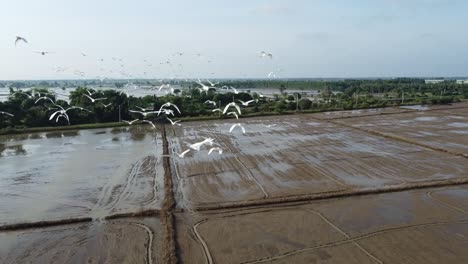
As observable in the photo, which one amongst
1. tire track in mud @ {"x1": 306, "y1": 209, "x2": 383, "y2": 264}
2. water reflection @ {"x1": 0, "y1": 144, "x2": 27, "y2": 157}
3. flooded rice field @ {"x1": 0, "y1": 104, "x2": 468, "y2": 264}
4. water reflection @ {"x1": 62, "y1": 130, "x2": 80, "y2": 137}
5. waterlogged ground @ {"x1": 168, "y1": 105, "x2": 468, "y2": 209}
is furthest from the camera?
water reflection @ {"x1": 62, "y1": 130, "x2": 80, "y2": 137}

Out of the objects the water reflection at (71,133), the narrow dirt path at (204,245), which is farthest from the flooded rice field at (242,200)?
the water reflection at (71,133)

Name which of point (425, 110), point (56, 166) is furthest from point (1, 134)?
point (425, 110)

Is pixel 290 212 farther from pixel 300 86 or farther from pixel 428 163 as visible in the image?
pixel 300 86

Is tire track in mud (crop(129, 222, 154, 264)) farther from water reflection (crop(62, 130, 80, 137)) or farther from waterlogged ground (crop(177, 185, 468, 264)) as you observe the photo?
water reflection (crop(62, 130, 80, 137))

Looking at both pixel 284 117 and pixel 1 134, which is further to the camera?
pixel 284 117

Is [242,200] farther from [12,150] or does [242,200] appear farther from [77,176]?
[12,150]

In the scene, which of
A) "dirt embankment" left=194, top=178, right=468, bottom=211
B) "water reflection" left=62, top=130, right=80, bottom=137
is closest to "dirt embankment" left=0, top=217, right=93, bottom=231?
"dirt embankment" left=194, top=178, right=468, bottom=211
